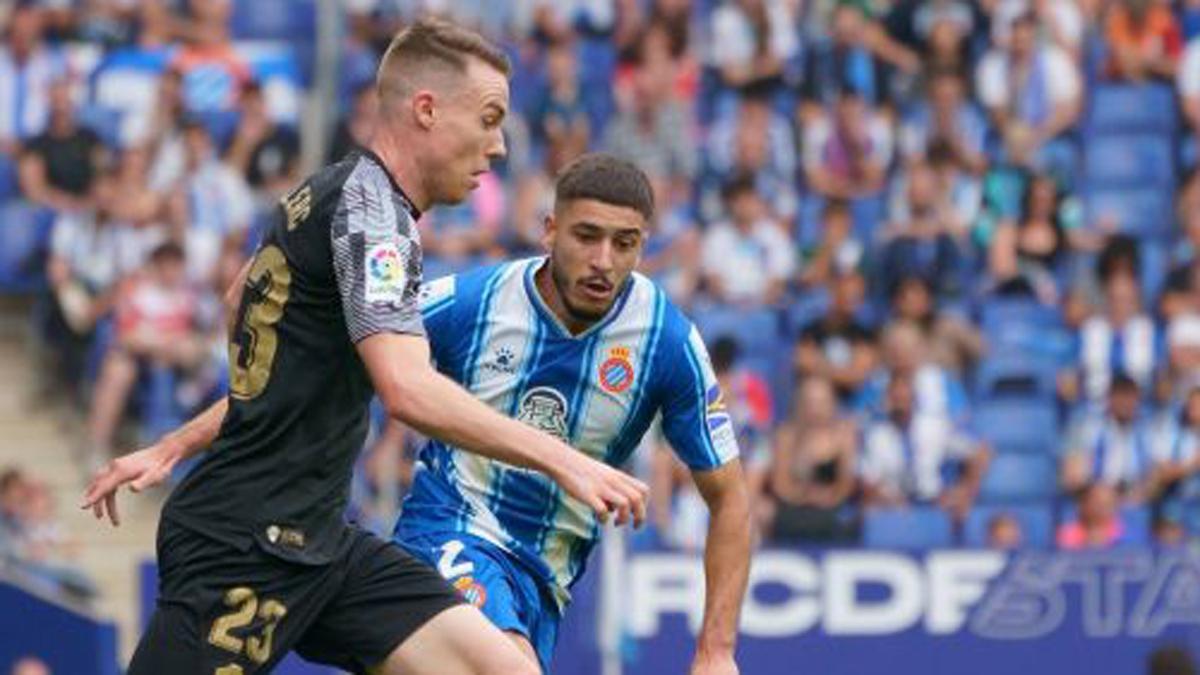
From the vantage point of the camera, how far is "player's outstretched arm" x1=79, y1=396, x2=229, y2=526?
717 centimetres

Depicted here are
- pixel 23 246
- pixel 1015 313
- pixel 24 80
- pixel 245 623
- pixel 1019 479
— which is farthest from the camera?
pixel 24 80

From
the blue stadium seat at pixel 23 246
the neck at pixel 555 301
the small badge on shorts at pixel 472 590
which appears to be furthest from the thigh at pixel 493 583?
the blue stadium seat at pixel 23 246

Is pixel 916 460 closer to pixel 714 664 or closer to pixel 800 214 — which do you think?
pixel 800 214

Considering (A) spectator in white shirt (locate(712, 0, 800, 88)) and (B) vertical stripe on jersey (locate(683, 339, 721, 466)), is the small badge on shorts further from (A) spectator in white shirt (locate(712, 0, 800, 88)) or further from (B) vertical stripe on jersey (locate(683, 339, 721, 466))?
(A) spectator in white shirt (locate(712, 0, 800, 88))

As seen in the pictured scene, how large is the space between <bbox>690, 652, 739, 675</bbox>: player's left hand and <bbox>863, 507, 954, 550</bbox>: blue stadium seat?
22.0 ft

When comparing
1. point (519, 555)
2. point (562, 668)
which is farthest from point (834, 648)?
point (519, 555)

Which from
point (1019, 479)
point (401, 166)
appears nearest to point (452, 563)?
point (401, 166)

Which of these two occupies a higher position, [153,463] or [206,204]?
[153,463]

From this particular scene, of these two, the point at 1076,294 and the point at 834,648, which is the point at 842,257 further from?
the point at 834,648

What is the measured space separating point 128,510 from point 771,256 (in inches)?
138

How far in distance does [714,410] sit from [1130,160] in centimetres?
951

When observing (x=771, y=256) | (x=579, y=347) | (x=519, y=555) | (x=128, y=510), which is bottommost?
(x=128, y=510)

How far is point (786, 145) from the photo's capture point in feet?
54.6

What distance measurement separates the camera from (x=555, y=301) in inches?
312
